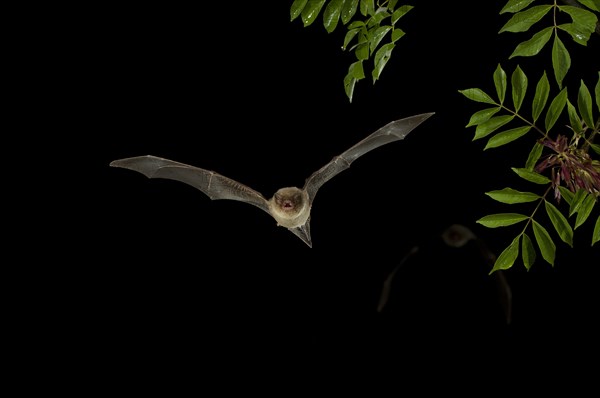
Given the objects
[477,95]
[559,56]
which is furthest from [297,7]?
[559,56]

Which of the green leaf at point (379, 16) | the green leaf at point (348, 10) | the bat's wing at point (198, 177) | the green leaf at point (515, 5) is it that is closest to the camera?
the green leaf at point (515, 5)

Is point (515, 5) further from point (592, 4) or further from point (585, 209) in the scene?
point (585, 209)

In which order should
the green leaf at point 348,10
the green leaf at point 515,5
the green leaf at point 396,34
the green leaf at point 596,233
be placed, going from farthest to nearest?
1. the green leaf at point 348,10
2. the green leaf at point 396,34
3. the green leaf at point 596,233
4. the green leaf at point 515,5

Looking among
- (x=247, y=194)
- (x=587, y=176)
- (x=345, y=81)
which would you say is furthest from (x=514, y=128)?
(x=247, y=194)

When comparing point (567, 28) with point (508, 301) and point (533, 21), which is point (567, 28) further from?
point (508, 301)

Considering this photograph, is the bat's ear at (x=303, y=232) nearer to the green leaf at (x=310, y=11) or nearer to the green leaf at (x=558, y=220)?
the green leaf at (x=310, y=11)

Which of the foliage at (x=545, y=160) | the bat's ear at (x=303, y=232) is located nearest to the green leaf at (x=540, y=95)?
the foliage at (x=545, y=160)
